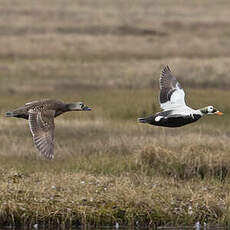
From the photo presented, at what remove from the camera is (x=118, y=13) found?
37875 millimetres

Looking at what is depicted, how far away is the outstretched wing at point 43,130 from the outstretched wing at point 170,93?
1862 millimetres

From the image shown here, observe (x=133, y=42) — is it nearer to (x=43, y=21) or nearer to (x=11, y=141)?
(x=43, y=21)

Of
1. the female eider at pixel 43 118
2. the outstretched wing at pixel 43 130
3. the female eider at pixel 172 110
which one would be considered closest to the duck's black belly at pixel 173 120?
the female eider at pixel 172 110

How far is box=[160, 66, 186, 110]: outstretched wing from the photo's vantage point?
43.5 ft

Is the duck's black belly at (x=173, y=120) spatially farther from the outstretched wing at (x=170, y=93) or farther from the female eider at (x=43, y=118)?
the female eider at (x=43, y=118)

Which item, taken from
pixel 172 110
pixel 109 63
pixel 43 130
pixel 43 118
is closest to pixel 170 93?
pixel 172 110

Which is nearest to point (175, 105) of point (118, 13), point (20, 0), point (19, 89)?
point (19, 89)

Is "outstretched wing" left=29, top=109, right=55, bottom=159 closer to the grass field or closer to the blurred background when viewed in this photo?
the grass field

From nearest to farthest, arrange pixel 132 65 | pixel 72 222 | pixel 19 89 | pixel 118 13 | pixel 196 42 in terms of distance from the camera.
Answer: pixel 72 222 → pixel 19 89 → pixel 132 65 → pixel 196 42 → pixel 118 13

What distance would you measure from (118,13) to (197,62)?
13.5m

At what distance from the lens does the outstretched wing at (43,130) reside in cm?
1180

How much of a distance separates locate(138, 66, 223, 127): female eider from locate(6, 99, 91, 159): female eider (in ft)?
4.15

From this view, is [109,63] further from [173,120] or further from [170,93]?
[173,120]

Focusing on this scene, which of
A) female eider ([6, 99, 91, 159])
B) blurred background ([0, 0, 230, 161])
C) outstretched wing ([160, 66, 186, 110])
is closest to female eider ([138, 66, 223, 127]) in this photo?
outstretched wing ([160, 66, 186, 110])
